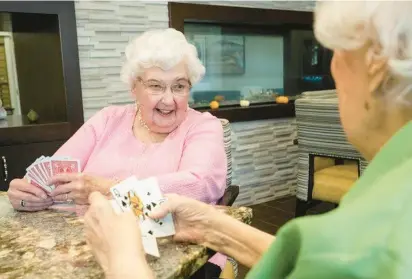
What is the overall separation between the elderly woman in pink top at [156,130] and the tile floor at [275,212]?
182 centimetres

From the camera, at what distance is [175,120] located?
6.07 ft

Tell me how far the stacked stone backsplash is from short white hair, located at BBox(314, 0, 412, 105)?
8.14 feet

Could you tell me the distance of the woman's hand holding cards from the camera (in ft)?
2.85

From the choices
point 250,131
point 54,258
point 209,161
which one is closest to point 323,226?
point 54,258

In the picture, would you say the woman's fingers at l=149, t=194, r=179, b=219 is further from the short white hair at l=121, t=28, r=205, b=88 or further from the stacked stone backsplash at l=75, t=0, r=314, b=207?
the stacked stone backsplash at l=75, t=0, r=314, b=207

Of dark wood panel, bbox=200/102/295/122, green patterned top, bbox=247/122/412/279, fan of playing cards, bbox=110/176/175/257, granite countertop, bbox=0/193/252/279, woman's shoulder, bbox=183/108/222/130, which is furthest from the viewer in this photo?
dark wood panel, bbox=200/102/295/122

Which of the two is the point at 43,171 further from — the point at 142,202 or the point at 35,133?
the point at 35,133

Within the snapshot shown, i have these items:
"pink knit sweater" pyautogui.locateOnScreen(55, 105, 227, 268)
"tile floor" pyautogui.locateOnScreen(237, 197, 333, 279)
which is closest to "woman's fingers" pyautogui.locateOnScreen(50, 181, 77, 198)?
"pink knit sweater" pyautogui.locateOnScreen(55, 105, 227, 268)

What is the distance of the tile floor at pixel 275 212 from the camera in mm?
3535

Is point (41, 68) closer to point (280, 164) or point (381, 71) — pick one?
point (280, 164)

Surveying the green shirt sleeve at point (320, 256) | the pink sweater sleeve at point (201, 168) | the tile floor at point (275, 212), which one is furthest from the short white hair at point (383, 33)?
the tile floor at point (275, 212)

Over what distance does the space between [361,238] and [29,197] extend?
1.21 metres

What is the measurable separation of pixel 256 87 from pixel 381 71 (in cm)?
351

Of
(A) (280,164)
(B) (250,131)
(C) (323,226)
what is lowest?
(A) (280,164)
